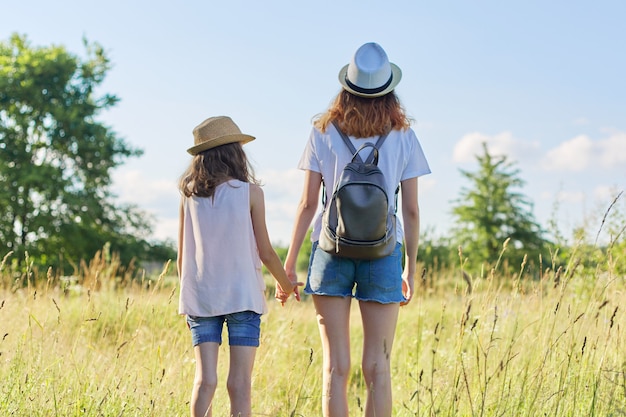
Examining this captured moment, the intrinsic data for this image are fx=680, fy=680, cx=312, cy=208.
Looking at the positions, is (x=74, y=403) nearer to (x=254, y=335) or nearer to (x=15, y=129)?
(x=254, y=335)

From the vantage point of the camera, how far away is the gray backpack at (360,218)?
313 centimetres

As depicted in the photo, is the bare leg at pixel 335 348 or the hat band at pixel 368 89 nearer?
the bare leg at pixel 335 348

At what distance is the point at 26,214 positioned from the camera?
2217 cm

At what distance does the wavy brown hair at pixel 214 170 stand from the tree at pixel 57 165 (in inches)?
752

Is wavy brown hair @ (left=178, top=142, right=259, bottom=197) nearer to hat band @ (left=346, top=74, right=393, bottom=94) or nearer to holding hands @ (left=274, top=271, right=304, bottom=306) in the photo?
holding hands @ (left=274, top=271, right=304, bottom=306)

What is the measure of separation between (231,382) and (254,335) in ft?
0.82

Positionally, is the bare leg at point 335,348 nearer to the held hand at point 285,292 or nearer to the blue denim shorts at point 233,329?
the held hand at point 285,292

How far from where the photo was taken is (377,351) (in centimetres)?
328

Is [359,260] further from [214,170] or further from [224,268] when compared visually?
[214,170]

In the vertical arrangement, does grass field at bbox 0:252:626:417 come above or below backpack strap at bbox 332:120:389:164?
below

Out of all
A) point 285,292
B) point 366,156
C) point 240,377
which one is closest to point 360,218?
point 366,156

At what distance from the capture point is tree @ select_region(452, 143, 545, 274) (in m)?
24.7

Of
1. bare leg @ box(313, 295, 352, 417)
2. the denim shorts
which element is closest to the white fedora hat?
the denim shorts

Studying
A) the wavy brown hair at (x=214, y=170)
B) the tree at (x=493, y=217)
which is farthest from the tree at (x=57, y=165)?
the wavy brown hair at (x=214, y=170)
